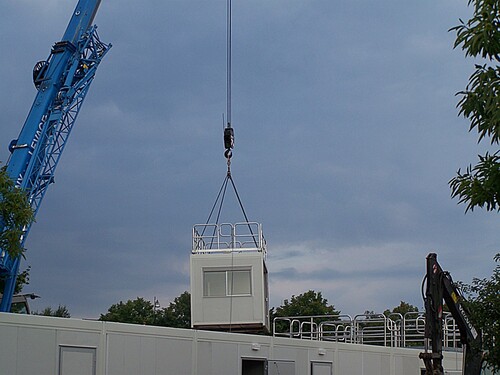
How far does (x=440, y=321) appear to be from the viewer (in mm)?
15961

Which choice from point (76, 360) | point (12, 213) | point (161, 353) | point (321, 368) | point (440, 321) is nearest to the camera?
point (440, 321)

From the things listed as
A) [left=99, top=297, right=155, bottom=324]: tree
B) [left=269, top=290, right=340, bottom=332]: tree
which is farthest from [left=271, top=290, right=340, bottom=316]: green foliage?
[left=99, top=297, right=155, bottom=324]: tree

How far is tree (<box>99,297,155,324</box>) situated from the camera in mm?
70912

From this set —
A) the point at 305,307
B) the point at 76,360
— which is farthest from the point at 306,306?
the point at 76,360

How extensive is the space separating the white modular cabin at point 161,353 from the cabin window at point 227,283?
326cm

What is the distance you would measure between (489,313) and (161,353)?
7654 millimetres

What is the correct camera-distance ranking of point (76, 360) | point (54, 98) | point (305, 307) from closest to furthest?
point (76, 360) → point (54, 98) → point (305, 307)

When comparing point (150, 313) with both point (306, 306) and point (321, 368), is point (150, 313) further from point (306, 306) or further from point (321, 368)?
point (321, 368)

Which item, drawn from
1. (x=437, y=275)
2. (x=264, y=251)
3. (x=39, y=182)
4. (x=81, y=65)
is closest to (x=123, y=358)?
(x=437, y=275)

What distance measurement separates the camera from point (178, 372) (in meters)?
21.1

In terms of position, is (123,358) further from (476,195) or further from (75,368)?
(476,195)

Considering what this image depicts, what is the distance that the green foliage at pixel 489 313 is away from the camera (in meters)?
16.5

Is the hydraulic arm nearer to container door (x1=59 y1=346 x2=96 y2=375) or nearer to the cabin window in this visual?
container door (x1=59 y1=346 x2=96 y2=375)

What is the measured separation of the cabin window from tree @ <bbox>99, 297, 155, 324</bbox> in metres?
44.1
